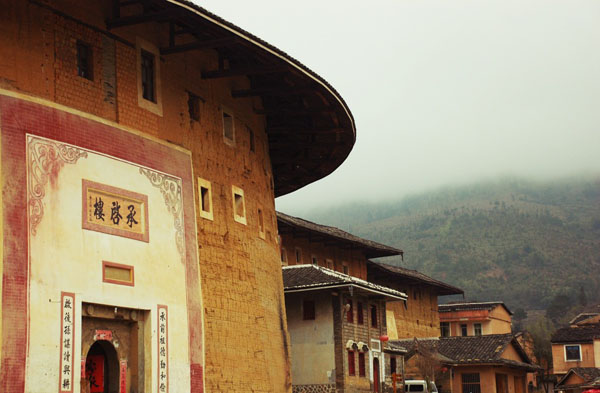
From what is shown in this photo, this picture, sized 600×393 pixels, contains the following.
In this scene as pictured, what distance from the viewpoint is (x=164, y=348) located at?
20766 millimetres

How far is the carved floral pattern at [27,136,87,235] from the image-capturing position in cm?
1828

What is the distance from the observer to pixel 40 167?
18.6m

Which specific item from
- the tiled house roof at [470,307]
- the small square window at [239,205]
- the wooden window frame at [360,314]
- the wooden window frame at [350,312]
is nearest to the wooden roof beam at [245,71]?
the small square window at [239,205]

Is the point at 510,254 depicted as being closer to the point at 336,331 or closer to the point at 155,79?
the point at 336,331

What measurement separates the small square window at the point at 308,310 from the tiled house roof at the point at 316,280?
94cm

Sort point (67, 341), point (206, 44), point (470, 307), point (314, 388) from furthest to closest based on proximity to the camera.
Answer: point (470, 307) → point (314, 388) → point (206, 44) → point (67, 341)

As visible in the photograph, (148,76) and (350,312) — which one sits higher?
(148,76)

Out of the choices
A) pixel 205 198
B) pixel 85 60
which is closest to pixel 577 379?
pixel 205 198

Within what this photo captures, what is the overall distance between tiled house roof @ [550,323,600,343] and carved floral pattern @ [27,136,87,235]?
52.3 metres

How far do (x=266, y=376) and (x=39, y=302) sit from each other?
8.73m

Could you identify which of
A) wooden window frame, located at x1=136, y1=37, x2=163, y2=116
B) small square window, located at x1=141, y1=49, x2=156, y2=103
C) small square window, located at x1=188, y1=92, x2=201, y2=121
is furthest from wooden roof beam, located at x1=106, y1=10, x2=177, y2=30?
small square window, located at x1=188, y1=92, x2=201, y2=121

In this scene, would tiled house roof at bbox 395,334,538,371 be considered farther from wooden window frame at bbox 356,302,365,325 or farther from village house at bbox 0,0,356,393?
village house at bbox 0,0,356,393

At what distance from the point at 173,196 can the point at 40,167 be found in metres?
4.11

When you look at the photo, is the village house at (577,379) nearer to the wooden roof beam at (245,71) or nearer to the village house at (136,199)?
the village house at (136,199)
